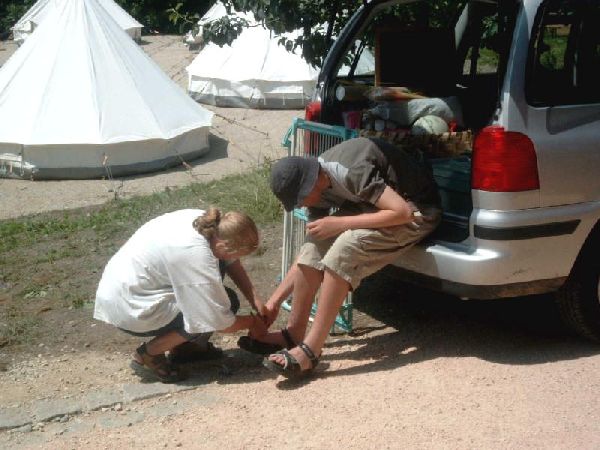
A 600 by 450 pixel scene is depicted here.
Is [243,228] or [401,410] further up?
[243,228]

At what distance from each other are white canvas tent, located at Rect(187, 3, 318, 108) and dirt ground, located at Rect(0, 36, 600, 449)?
915 cm

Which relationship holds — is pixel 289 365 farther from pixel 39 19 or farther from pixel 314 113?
pixel 39 19

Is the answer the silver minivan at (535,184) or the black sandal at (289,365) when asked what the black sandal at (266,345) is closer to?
the black sandal at (289,365)

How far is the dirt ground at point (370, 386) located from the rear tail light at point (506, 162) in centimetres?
89

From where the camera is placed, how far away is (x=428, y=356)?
485 cm

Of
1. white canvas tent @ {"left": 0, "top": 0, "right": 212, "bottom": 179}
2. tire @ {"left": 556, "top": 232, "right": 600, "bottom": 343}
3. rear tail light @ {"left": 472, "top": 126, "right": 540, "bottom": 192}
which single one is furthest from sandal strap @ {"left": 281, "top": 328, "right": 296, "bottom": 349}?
white canvas tent @ {"left": 0, "top": 0, "right": 212, "bottom": 179}

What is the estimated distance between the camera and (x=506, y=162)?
14.1ft

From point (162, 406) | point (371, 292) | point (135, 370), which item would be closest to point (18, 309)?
point (135, 370)

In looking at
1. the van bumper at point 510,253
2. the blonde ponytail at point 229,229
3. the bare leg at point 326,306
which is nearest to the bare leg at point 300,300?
the bare leg at point 326,306

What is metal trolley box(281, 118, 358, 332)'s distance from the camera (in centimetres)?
519

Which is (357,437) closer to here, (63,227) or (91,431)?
(91,431)

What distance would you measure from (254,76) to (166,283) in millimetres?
10800

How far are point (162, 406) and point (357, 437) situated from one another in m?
1.02

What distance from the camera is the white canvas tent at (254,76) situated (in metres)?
14.9
